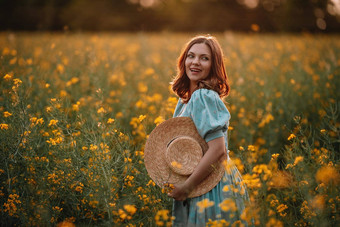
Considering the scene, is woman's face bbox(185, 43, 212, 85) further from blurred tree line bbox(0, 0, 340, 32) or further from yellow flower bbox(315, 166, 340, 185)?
blurred tree line bbox(0, 0, 340, 32)

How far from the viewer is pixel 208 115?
1.84 m

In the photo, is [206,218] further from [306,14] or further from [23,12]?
[23,12]

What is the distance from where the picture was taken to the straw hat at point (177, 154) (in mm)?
1926

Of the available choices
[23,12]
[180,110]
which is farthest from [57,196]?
[23,12]

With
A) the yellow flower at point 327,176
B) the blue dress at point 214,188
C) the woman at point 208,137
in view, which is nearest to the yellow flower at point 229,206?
the woman at point 208,137

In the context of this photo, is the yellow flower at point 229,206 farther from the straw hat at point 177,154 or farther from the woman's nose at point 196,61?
the woman's nose at point 196,61

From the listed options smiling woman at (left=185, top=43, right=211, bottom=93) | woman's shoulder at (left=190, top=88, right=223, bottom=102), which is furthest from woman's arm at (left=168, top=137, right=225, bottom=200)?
smiling woman at (left=185, top=43, right=211, bottom=93)

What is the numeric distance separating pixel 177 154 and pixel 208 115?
0.33 meters

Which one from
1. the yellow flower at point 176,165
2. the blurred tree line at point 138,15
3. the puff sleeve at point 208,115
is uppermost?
the blurred tree line at point 138,15

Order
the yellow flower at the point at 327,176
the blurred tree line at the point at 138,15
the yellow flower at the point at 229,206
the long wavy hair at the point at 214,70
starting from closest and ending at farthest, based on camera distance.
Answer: the yellow flower at the point at 229,206, the yellow flower at the point at 327,176, the long wavy hair at the point at 214,70, the blurred tree line at the point at 138,15

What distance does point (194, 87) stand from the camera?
7.32 feet

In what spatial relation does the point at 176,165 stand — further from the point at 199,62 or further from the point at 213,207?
the point at 199,62

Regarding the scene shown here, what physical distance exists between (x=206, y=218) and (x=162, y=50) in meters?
A: 7.78

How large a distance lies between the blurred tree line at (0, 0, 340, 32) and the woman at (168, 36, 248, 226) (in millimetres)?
16591
